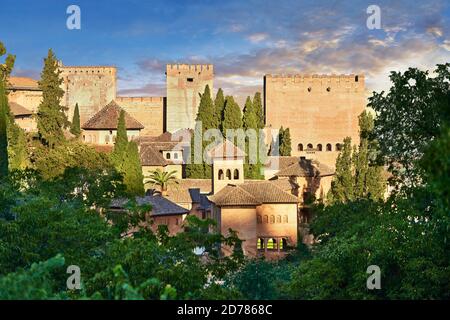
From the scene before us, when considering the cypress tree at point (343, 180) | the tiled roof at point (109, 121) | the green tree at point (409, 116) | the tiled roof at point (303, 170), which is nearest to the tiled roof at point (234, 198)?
the cypress tree at point (343, 180)

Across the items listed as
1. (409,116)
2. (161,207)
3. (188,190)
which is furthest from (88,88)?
(409,116)

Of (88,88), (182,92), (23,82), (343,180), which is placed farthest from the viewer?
(23,82)

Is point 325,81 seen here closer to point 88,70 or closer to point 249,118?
point 249,118

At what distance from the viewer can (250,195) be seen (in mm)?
29562

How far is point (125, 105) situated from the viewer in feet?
198

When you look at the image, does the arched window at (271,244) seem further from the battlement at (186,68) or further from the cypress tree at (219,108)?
the battlement at (186,68)

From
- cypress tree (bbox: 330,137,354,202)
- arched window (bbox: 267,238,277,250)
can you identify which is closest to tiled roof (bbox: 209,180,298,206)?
arched window (bbox: 267,238,277,250)

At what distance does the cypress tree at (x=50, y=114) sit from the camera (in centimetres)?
3198

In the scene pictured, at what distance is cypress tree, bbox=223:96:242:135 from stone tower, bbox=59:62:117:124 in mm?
19664

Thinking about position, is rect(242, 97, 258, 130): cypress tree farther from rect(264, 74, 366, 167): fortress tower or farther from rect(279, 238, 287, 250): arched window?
rect(279, 238, 287, 250): arched window

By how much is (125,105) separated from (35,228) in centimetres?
4760

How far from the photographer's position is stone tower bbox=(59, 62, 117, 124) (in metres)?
61.5

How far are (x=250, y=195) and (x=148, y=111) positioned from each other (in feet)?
106
